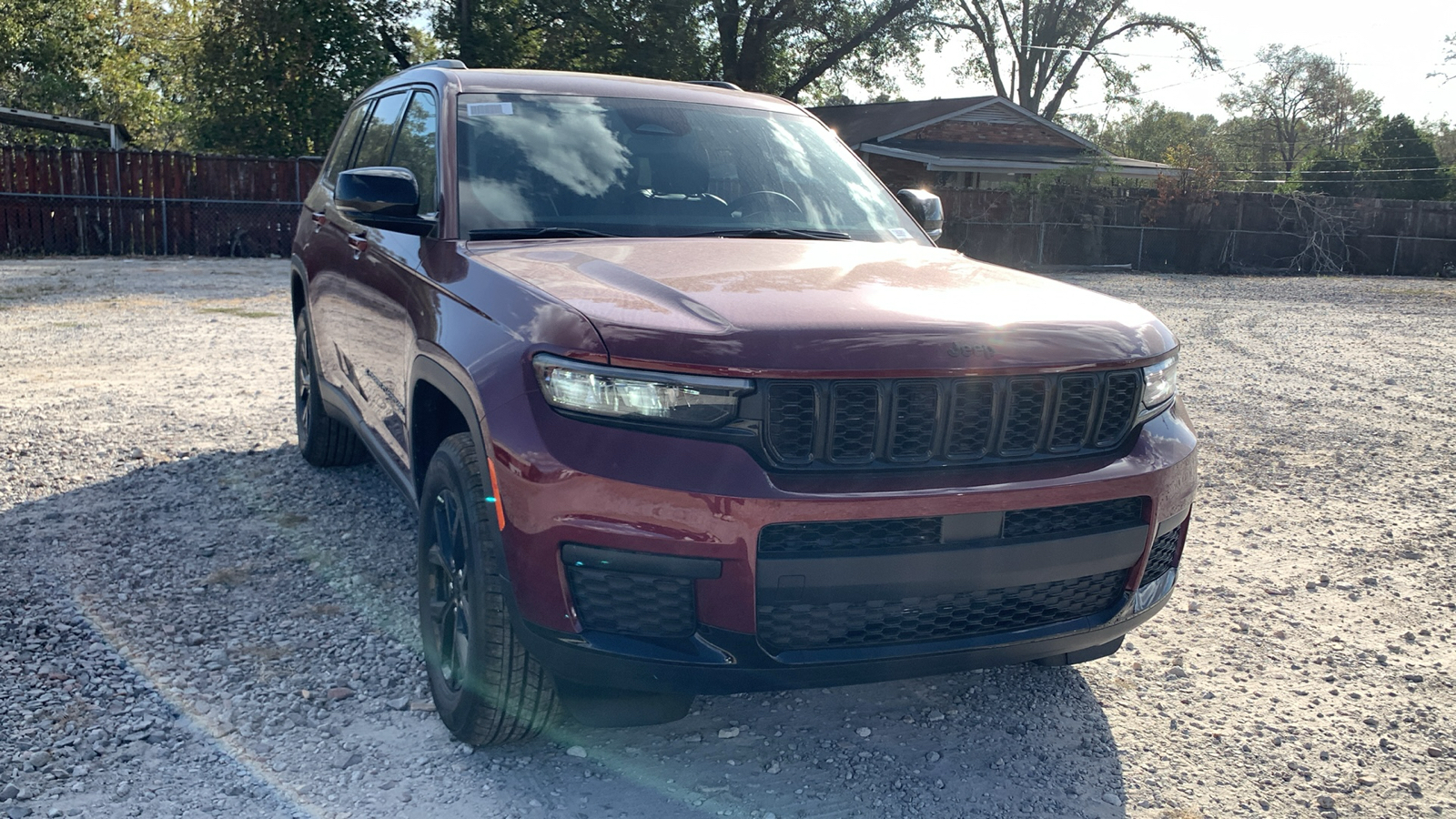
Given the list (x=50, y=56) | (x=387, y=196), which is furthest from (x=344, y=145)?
(x=50, y=56)

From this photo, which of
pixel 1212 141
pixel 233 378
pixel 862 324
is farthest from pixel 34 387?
pixel 1212 141

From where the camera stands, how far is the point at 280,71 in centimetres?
2506

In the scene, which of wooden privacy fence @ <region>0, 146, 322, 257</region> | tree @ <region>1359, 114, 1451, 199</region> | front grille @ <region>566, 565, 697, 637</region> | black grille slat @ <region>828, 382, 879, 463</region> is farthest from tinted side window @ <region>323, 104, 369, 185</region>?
tree @ <region>1359, 114, 1451, 199</region>

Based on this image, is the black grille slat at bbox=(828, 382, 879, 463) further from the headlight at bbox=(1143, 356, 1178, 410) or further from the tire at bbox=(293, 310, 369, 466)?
the tire at bbox=(293, 310, 369, 466)

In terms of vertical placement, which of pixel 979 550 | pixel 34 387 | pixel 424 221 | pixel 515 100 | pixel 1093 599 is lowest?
pixel 34 387

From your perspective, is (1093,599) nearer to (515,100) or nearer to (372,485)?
(515,100)

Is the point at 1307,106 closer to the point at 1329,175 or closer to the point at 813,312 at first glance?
the point at 1329,175

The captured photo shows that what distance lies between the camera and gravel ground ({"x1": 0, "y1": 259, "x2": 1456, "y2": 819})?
2.87 meters

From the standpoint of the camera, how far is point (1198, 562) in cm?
476

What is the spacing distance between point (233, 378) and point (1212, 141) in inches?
2722

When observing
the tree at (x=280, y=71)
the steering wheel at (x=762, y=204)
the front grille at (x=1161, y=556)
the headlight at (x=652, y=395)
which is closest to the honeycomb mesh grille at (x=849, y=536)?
the headlight at (x=652, y=395)

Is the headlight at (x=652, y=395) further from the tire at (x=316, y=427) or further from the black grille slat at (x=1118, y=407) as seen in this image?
the tire at (x=316, y=427)

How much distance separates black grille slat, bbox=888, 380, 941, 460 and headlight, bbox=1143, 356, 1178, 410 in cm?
67

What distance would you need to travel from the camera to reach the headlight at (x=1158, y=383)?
113 inches
